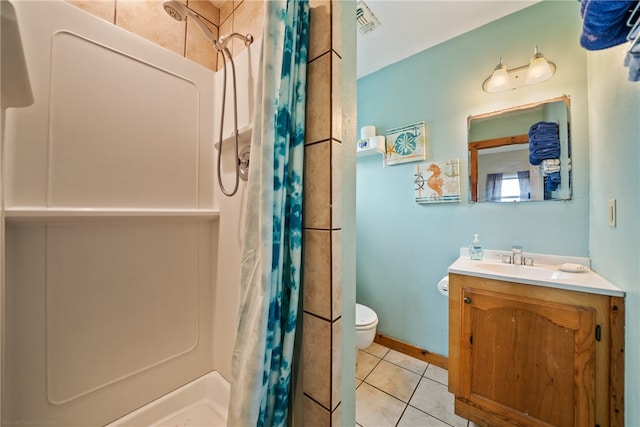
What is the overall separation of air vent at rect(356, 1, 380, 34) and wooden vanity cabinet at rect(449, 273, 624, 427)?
1791 mm

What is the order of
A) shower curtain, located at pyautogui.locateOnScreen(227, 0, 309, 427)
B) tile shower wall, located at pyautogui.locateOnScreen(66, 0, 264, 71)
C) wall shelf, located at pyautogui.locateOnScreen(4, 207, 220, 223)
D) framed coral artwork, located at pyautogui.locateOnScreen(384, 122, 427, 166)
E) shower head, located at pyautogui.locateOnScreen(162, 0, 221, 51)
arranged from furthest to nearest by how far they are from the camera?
framed coral artwork, located at pyautogui.locateOnScreen(384, 122, 427, 166), tile shower wall, located at pyautogui.locateOnScreen(66, 0, 264, 71), shower head, located at pyautogui.locateOnScreen(162, 0, 221, 51), wall shelf, located at pyautogui.locateOnScreen(4, 207, 220, 223), shower curtain, located at pyautogui.locateOnScreen(227, 0, 309, 427)

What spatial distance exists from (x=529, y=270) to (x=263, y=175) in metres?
1.67

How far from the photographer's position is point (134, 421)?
39.2 inches

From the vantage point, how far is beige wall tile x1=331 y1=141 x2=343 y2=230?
2.28 ft

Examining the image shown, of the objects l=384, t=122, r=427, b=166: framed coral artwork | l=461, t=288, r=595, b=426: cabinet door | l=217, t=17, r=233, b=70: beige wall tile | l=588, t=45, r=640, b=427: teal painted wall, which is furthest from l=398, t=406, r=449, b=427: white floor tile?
l=217, t=17, r=233, b=70: beige wall tile

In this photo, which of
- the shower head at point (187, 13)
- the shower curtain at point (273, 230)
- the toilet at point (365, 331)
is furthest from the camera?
the toilet at point (365, 331)

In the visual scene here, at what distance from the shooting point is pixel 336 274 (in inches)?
27.7

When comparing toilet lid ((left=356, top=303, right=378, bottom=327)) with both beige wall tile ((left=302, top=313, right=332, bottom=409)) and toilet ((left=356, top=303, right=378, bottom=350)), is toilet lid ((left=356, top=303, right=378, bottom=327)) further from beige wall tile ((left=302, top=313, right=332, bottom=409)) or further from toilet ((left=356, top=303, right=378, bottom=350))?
beige wall tile ((left=302, top=313, right=332, bottom=409))

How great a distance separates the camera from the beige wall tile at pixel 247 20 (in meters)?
1.09

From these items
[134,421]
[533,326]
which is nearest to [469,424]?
[533,326]

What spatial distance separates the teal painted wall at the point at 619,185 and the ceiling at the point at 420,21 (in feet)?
2.29

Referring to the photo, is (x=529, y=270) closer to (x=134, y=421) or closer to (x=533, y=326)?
(x=533, y=326)

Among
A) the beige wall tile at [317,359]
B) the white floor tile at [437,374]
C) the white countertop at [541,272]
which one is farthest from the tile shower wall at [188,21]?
the white floor tile at [437,374]

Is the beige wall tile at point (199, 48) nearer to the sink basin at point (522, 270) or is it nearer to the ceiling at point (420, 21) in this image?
the ceiling at point (420, 21)
